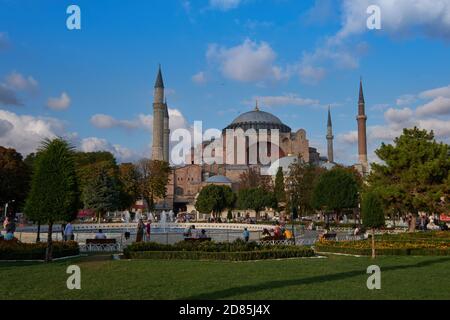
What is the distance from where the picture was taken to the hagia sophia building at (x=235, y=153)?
207 feet

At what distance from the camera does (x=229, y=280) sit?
8562mm

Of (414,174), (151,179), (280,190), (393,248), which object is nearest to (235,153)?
(280,190)

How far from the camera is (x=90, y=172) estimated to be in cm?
4459

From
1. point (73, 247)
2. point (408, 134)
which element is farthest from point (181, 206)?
point (73, 247)

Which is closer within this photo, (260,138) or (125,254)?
(125,254)

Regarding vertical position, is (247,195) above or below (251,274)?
above

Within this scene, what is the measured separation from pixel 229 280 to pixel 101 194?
111 ft

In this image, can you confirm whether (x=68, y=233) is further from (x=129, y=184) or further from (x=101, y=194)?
(x=129, y=184)

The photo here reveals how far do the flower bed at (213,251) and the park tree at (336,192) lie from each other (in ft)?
61.4
